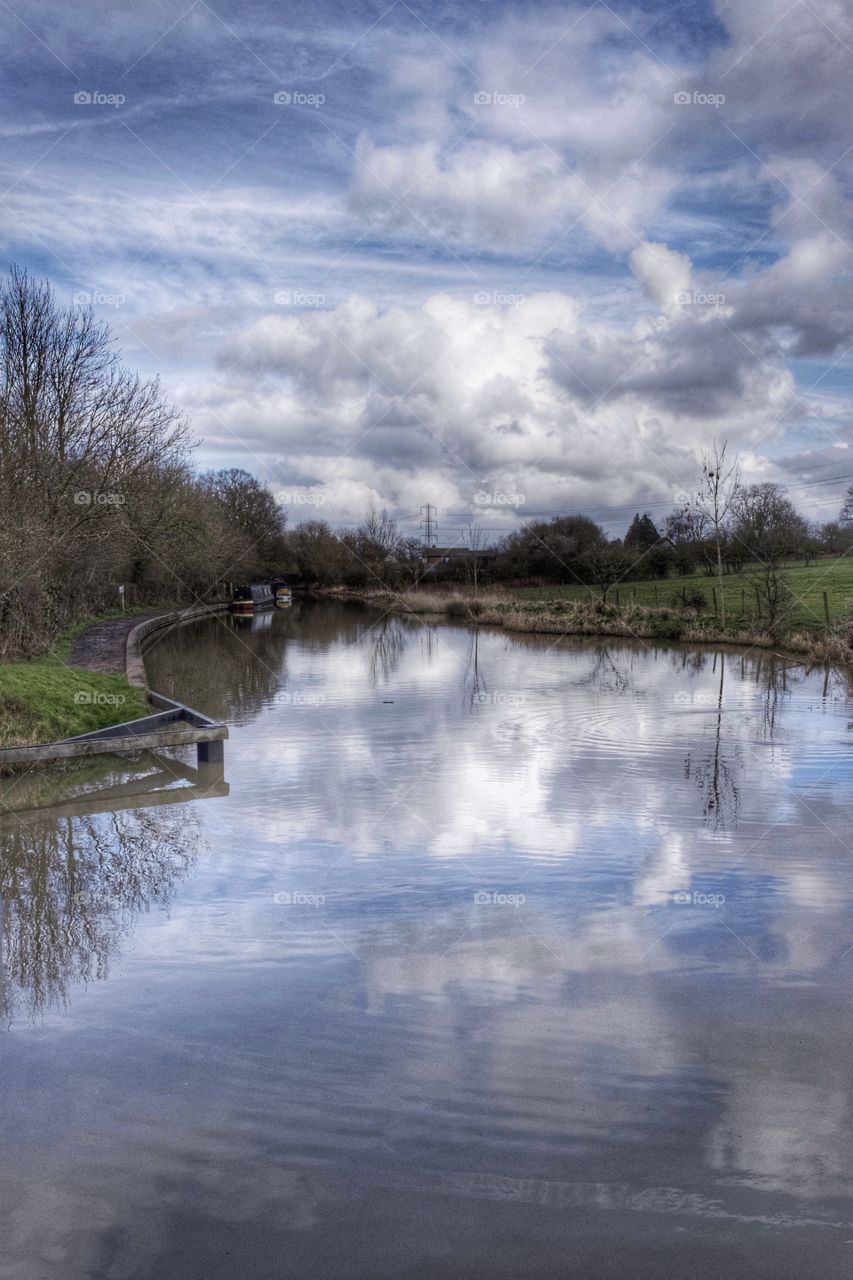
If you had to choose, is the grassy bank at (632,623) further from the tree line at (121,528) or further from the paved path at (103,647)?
the paved path at (103,647)

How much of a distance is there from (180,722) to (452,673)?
38.3ft

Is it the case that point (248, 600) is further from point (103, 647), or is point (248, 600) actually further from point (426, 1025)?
point (426, 1025)

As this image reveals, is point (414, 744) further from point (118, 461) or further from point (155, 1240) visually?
point (118, 461)

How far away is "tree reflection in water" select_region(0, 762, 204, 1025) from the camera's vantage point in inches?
247

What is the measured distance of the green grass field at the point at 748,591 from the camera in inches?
1253

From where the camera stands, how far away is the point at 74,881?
8.20 meters

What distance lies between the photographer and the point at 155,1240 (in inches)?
148

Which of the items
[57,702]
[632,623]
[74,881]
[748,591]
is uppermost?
[748,591]

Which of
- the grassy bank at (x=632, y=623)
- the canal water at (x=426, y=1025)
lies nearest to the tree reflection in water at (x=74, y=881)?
the canal water at (x=426, y=1025)

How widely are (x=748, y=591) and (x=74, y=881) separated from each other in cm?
3656

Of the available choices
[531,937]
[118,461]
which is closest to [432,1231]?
[531,937]

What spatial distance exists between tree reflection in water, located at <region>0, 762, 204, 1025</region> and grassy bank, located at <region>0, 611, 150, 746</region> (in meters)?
1.54

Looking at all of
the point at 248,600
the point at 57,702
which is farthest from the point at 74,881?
the point at 248,600

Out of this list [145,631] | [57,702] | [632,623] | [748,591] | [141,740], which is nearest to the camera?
[141,740]
